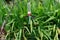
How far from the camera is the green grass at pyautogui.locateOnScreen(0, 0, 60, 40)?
362cm

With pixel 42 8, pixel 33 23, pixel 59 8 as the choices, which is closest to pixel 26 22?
pixel 33 23

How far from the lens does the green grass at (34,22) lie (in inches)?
143

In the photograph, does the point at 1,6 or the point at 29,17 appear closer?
the point at 29,17

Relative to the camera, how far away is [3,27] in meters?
3.80

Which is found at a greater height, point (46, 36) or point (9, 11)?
point (9, 11)

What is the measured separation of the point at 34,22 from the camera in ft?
11.9

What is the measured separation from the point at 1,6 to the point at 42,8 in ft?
2.36

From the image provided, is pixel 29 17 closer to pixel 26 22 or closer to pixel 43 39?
Answer: pixel 26 22

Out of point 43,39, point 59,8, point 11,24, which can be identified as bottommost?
point 43,39

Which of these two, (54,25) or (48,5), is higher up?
(48,5)

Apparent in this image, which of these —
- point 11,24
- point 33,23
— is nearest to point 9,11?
point 11,24

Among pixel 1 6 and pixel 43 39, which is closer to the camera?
pixel 43 39

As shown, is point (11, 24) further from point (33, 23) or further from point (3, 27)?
point (33, 23)

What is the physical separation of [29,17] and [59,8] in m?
0.58
